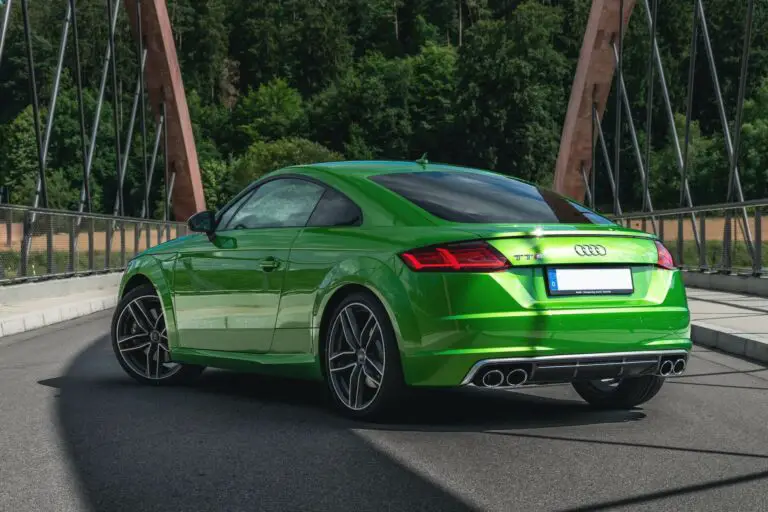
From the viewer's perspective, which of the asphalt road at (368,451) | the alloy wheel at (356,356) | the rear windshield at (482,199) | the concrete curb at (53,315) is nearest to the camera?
the asphalt road at (368,451)

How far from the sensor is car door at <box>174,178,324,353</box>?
677 cm

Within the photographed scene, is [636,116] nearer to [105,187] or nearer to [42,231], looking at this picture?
[105,187]

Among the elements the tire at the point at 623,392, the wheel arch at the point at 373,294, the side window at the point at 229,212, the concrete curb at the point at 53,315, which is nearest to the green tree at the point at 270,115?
the concrete curb at the point at 53,315

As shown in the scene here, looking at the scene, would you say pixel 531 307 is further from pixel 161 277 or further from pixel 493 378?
pixel 161 277

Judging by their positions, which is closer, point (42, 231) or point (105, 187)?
point (42, 231)

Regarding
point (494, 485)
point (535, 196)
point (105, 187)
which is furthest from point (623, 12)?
point (105, 187)

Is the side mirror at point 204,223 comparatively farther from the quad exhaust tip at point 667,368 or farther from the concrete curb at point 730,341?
the concrete curb at point 730,341

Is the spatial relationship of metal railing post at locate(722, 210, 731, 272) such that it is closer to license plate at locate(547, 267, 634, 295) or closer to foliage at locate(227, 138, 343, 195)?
license plate at locate(547, 267, 634, 295)

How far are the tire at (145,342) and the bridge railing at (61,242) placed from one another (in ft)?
28.7

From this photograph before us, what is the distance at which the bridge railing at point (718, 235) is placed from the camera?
54.1ft

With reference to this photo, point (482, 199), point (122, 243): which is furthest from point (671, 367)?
point (122, 243)

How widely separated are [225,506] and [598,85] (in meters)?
33.3

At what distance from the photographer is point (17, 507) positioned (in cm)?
436

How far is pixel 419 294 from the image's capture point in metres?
5.75
